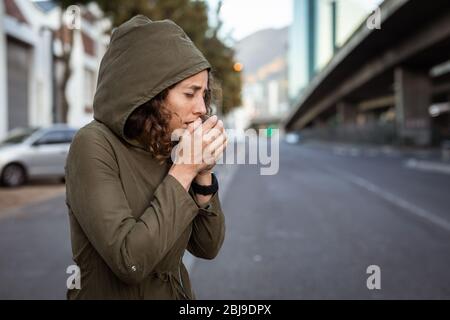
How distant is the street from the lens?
4305 mm

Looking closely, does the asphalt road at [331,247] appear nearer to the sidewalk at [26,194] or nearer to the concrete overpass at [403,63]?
A: the sidewalk at [26,194]

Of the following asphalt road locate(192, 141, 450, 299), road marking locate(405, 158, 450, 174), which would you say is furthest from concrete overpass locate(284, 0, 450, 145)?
asphalt road locate(192, 141, 450, 299)

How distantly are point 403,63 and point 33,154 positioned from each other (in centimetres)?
2709

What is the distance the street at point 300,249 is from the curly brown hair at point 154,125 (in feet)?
9.82

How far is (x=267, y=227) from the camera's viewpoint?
748 cm

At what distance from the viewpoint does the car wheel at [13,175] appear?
40.5 feet

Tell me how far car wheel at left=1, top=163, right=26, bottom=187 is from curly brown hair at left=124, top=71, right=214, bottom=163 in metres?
12.3

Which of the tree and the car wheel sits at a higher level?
the tree

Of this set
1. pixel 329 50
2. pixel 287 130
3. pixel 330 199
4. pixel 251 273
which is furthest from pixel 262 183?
pixel 287 130

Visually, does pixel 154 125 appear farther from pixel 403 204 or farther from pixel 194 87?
pixel 403 204

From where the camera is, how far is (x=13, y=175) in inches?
494

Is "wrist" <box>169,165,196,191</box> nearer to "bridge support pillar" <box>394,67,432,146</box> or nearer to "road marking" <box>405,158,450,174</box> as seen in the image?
"road marking" <box>405,158,450,174</box>

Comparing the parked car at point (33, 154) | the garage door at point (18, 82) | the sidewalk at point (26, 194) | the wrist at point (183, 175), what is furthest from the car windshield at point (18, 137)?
the wrist at point (183, 175)
